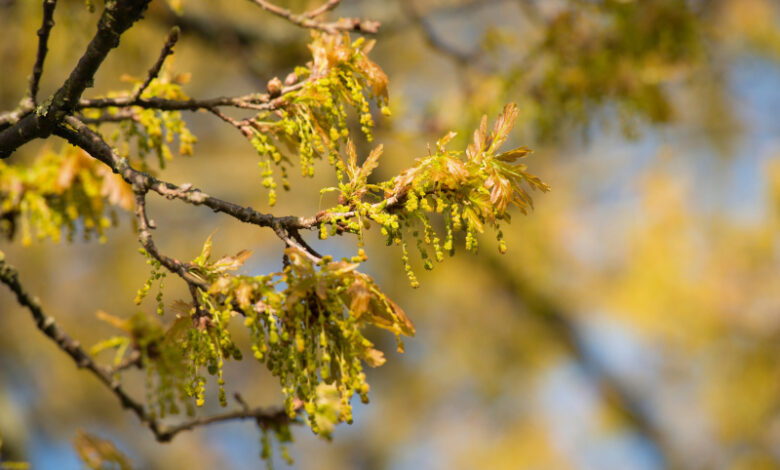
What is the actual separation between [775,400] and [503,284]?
3159mm

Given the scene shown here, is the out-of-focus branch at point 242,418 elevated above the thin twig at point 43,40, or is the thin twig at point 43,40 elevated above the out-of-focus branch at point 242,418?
the thin twig at point 43,40

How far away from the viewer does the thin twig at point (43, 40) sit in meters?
1.03

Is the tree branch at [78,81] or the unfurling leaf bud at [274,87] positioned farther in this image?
the unfurling leaf bud at [274,87]

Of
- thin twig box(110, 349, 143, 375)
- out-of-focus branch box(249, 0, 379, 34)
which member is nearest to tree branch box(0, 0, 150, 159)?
out-of-focus branch box(249, 0, 379, 34)

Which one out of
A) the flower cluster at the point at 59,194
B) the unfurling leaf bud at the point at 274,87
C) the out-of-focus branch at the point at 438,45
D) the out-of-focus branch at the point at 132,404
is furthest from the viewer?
the out-of-focus branch at the point at 438,45

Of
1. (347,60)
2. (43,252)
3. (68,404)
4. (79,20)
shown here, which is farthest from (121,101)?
(68,404)

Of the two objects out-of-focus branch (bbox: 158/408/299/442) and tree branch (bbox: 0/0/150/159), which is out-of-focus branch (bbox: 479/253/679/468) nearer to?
out-of-focus branch (bbox: 158/408/299/442)

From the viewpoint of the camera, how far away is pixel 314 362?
99cm

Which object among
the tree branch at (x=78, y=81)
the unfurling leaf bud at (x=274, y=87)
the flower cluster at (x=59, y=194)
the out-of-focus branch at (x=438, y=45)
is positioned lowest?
the tree branch at (x=78, y=81)

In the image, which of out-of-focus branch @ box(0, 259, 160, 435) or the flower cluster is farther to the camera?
the flower cluster

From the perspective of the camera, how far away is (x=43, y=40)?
41.3 inches

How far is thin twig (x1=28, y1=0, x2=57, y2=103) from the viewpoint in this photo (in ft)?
3.37

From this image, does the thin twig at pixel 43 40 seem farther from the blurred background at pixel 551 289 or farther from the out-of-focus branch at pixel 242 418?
the blurred background at pixel 551 289

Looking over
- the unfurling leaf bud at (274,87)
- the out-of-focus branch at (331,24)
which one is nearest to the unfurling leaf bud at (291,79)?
the unfurling leaf bud at (274,87)
